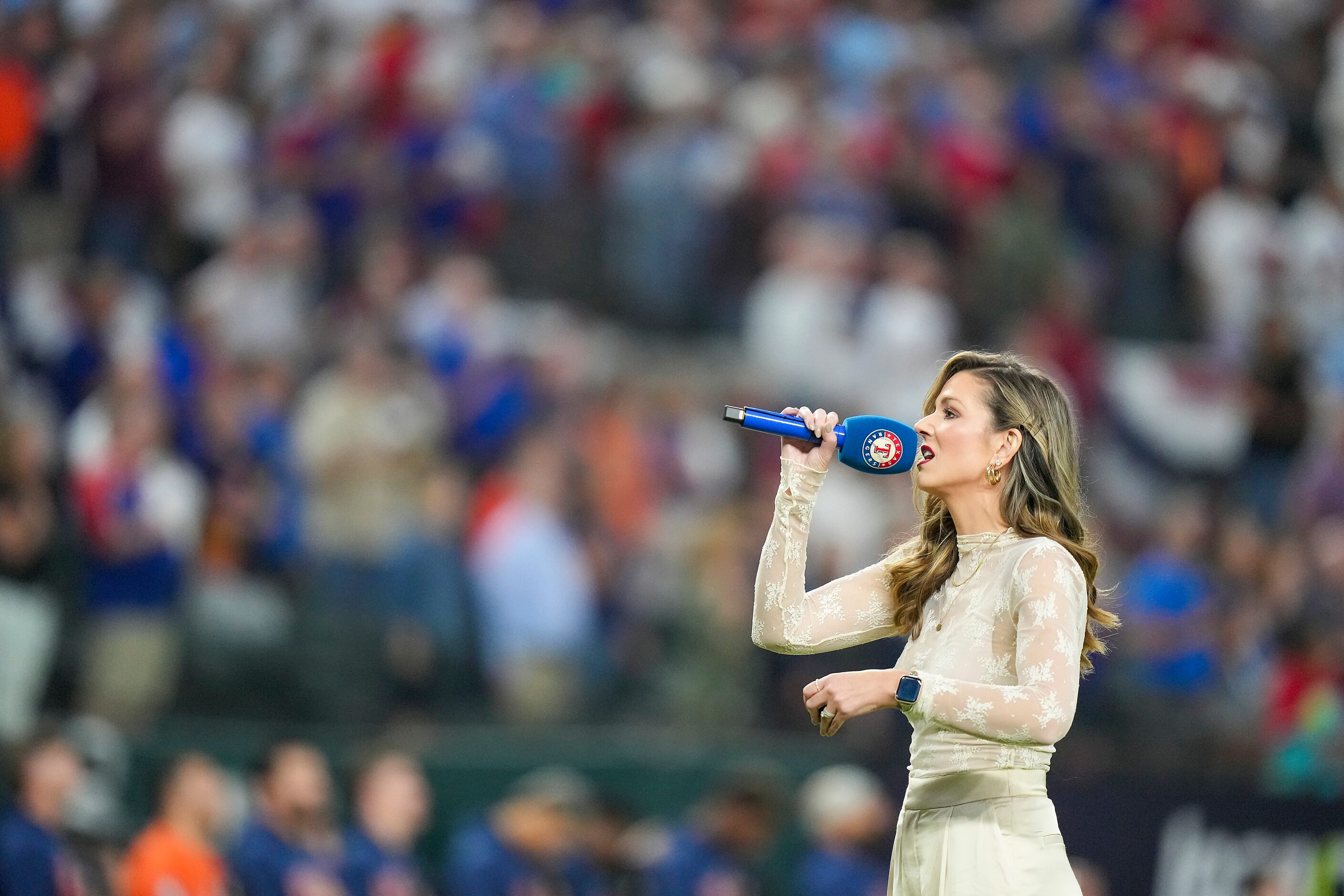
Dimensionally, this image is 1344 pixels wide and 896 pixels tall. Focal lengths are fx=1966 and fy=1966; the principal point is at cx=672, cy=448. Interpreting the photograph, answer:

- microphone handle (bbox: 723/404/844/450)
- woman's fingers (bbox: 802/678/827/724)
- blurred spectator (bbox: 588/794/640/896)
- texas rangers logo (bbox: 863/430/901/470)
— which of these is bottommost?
blurred spectator (bbox: 588/794/640/896)

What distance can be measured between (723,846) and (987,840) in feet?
15.1

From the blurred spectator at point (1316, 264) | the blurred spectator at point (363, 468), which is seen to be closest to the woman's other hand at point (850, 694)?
the blurred spectator at point (363, 468)

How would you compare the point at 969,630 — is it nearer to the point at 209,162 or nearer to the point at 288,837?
the point at 288,837

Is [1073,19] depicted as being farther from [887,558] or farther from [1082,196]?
[887,558]

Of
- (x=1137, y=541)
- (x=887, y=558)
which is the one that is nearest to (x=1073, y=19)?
(x=1137, y=541)

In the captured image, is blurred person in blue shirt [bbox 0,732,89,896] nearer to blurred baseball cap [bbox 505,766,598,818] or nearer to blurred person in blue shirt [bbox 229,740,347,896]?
blurred person in blue shirt [bbox 229,740,347,896]

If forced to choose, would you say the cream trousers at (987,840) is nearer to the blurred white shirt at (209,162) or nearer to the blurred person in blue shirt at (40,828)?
the blurred person in blue shirt at (40,828)

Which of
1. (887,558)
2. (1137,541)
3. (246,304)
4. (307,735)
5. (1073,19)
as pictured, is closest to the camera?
(887,558)

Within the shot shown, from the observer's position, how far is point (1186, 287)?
1281cm

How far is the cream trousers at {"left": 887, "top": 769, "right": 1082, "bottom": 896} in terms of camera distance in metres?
3.59

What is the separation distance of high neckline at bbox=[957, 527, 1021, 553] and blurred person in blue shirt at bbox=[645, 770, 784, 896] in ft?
14.7

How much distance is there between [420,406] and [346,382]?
0.39m

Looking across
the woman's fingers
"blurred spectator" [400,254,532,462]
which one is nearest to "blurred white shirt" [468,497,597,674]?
"blurred spectator" [400,254,532,462]

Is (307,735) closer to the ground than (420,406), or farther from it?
closer to the ground
